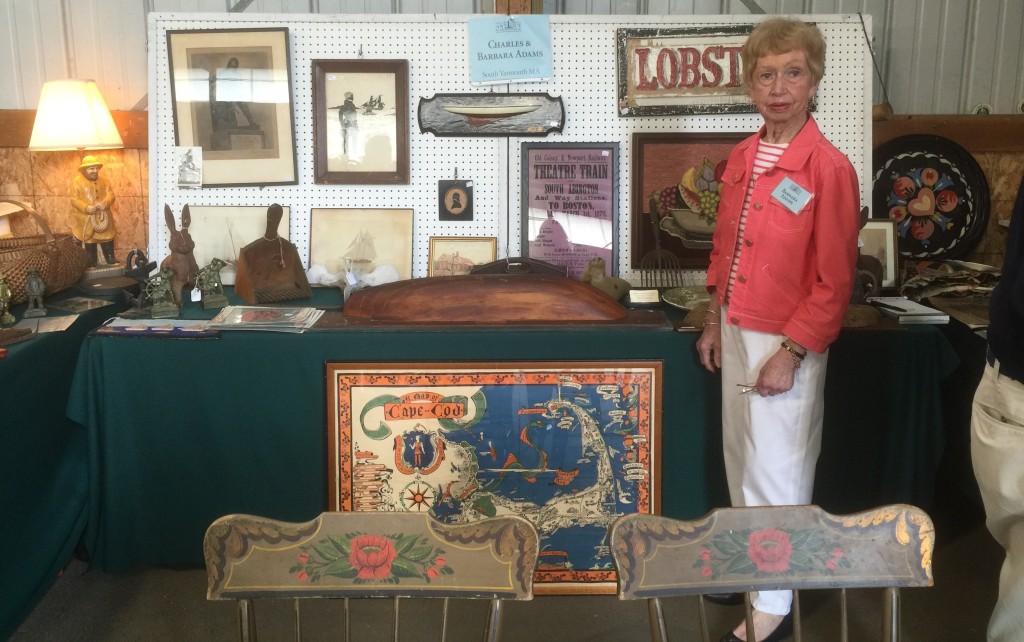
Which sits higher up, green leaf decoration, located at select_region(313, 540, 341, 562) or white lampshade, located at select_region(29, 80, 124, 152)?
white lampshade, located at select_region(29, 80, 124, 152)

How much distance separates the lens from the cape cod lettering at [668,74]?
314 cm

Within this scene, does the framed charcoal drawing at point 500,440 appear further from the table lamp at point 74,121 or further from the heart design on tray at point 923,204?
the heart design on tray at point 923,204

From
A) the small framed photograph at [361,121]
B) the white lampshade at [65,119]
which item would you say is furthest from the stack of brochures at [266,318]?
the white lampshade at [65,119]

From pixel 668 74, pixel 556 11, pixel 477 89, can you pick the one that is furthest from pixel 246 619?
pixel 556 11

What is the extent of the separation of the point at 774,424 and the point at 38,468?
2.07 metres

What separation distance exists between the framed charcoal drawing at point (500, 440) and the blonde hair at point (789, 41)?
0.94m

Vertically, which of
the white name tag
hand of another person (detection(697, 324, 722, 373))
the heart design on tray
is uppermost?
the white name tag

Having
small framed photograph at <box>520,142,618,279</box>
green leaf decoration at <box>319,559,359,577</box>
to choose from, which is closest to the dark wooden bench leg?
green leaf decoration at <box>319,559,359,577</box>

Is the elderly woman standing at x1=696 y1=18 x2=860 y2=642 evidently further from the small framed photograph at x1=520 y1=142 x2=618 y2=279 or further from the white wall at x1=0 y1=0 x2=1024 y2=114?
the white wall at x1=0 y1=0 x2=1024 y2=114

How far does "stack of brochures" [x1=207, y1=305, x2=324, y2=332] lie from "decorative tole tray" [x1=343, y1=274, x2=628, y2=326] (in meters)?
0.16

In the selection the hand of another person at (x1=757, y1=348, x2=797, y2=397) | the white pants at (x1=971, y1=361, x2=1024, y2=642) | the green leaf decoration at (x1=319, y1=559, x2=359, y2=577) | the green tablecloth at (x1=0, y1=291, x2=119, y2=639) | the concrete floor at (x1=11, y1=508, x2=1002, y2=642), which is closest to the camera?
the green leaf decoration at (x1=319, y1=559, x2=359, y2=577)

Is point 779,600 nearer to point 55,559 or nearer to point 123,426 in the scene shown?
point 123,426

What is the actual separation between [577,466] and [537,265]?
2.31 feet

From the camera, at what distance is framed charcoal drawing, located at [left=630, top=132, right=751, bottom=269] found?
3.14m
